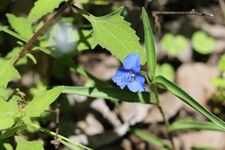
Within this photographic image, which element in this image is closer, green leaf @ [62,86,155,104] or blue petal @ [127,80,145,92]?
blue petal @ [127,80,145,92]

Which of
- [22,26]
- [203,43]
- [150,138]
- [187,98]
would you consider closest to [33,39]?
[22,26]

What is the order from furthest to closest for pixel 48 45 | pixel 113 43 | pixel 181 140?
pixel 181 140
pixel 48 45
pixel 113 43

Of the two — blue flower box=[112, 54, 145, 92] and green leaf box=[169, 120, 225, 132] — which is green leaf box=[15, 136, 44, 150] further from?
green leaf box=[169, 120, 225, 132]

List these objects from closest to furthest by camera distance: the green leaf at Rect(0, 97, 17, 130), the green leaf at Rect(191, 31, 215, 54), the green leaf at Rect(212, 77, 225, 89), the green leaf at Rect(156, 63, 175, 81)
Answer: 1. the green leaf at Rect(0, 97, 17, 130)
2. the green leaf at Rect(212, 77, 225, 89)
3. the green leaf at Rect(156, 63, 175, 81)
4. the green leaf at Rect(191, 31, 215, 54)

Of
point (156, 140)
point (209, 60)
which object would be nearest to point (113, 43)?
point (156, 140)

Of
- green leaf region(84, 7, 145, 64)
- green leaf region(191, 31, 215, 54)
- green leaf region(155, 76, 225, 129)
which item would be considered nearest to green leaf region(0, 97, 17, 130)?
green leaf region(84, 7, 145, 64)

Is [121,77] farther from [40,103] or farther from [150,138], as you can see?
[150,138]

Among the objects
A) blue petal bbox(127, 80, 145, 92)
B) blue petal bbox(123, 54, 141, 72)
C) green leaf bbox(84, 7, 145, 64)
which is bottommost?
blue petal bbox(127, 80, 145, 92)

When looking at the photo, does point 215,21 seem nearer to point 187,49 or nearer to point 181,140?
point 187,49
